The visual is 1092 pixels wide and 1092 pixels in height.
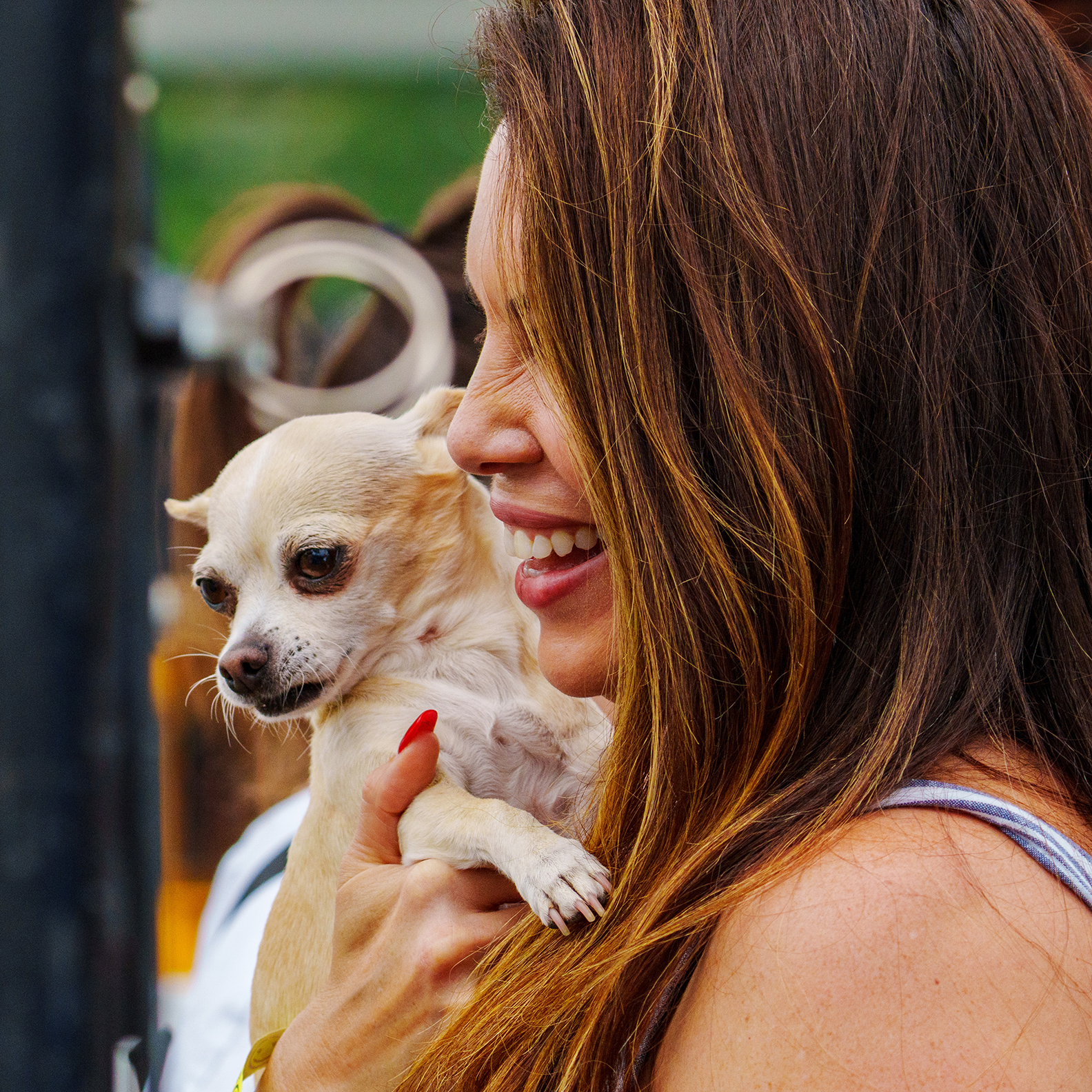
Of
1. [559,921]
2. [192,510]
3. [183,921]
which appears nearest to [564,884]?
[559,921]

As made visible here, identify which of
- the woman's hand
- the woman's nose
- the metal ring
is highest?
the metal ring

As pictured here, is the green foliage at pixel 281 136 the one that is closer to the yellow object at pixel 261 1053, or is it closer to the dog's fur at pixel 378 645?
the dog's fur at pixel 378 645

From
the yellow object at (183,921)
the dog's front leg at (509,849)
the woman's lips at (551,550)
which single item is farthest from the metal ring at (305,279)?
the yellow object at (183,921)

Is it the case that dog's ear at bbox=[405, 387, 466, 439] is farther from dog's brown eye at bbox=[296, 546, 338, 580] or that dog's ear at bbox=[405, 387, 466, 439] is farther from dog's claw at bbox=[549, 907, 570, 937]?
dog's claw at bbox=[549, 907, 570, 937]

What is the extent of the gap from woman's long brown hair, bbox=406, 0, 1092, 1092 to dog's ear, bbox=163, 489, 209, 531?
0.55m

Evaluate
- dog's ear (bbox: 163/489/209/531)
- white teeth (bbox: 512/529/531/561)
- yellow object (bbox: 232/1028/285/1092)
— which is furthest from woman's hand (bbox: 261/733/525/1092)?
A: dog's ear (bbox: 163/489/209/531)

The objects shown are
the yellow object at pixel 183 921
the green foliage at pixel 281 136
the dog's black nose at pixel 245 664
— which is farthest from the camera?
the green foliage at pixel 281 136

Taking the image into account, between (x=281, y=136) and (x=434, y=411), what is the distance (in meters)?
2.95

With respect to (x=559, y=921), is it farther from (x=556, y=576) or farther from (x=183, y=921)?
(x=183, y=921)

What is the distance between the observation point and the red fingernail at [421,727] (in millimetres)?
1181

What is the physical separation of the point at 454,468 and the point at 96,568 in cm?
69

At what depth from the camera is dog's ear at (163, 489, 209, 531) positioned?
137 cm

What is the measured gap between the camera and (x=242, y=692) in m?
Result: 1.24

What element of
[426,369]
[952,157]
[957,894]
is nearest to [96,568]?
[426,369]
